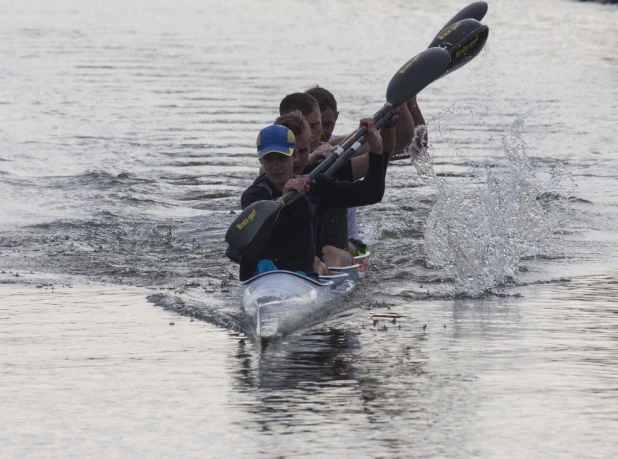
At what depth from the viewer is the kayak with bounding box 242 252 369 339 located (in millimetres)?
8039

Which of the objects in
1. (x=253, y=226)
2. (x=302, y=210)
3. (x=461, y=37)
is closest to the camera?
(x=253, y=226)

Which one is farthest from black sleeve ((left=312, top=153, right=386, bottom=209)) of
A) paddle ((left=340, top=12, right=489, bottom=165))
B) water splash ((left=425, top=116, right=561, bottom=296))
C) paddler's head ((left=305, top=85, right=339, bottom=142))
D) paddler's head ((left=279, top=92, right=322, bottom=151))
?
paddle ((left=340, top=12, right=489, bottom=165))

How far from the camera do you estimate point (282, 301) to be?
26.7 ft

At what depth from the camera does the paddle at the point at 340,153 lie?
816 cm

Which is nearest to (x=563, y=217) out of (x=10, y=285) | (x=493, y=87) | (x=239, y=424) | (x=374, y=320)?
(x=374, y=320)

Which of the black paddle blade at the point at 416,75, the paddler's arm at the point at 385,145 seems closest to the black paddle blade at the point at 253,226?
the paddler's arm at the point at 385,145

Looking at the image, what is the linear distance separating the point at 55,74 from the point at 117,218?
39.6 ft

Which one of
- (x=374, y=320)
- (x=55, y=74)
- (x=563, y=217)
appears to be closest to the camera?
(x=374, y=320)

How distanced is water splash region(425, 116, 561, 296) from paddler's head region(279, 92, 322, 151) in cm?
143

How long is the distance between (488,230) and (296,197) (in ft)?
9.90

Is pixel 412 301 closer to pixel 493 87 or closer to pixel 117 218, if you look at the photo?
pixel 117 218

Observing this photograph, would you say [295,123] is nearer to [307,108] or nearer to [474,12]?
[307,108]

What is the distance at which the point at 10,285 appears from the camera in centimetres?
981

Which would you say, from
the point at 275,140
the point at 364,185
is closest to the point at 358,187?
the point at 364,185
